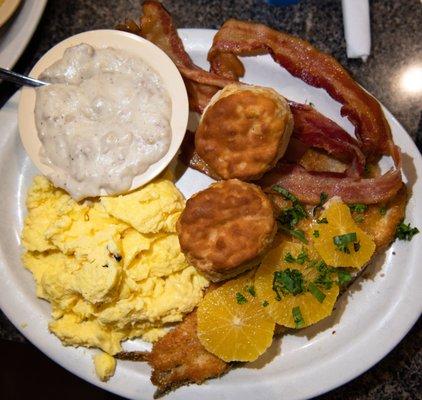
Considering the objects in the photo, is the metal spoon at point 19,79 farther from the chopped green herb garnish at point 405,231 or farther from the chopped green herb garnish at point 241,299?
the chopped green herb garnish at point 405,231

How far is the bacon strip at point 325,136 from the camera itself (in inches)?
103

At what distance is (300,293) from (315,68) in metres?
1.05

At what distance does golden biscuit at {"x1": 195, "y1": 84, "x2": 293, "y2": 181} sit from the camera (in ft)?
7.91

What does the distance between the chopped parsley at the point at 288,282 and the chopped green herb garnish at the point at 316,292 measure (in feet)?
0.14

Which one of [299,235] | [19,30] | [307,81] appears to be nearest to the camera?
[299,235]

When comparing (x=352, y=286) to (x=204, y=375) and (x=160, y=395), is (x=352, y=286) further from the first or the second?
(x=160, y=395)

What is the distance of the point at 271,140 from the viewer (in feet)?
7.92

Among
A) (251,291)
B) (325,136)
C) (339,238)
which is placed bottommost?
(251,291)

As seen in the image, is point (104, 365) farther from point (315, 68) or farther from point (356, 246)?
point (315, 68)

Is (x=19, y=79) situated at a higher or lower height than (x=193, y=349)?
higher

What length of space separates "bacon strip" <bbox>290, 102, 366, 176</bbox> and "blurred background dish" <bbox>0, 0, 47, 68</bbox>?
1.36 meters

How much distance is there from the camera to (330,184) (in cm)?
261

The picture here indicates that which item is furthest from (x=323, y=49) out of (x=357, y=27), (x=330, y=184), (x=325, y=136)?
(x=330, y=184)

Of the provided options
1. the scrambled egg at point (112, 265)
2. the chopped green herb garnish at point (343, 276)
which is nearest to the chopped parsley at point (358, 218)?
the chopped green herb garnish at point (343, 276)
